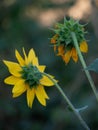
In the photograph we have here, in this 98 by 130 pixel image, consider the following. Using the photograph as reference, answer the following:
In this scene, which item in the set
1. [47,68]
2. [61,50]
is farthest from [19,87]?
[47,68]

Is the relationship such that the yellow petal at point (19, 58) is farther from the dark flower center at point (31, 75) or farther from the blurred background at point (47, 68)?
the blurred background at point (47, 68)

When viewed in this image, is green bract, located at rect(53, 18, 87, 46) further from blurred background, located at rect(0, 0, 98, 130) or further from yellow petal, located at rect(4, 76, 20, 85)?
blurred background, located at rect(0, 0, 98, 130)

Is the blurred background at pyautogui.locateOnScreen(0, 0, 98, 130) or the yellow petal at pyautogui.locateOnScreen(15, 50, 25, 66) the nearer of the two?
the yellow petal at pyautogui.locateOnScreen(15, 50, 25, 66)

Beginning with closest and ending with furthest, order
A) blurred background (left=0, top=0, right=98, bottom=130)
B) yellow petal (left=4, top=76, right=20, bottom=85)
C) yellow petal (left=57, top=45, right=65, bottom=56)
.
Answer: yellow petal (left=4, top=76, right=20, bottom=85) < yellow petal (left=57, top=45, right=65, bottom=56) < blurred background (left=0, top=0, right=98, bottom=130)

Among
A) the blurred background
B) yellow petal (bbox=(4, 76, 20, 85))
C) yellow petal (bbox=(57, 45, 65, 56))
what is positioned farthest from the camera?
the blurred background

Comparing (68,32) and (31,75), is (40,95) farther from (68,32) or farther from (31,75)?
(68,32)

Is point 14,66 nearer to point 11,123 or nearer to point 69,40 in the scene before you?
point 69,40

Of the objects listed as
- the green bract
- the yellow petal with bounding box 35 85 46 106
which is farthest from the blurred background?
the yellow petal with bounding box 35 85 46 106

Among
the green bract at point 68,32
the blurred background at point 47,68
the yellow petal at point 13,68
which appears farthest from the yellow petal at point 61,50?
the blurred background at point 47,68
